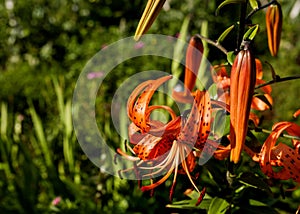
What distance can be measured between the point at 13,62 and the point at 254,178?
9.32 ft

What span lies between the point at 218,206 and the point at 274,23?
36 cm

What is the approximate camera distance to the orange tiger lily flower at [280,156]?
0.82 meters

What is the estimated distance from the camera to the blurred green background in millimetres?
1598

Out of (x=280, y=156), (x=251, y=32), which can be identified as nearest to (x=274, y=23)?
(x=251, y=32)

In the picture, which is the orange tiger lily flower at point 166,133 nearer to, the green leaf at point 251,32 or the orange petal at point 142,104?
the orange petal at point 142,104

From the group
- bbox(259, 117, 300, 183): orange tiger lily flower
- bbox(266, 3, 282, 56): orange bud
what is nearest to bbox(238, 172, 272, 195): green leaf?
bbox(259, 117, 300, 183): orange tiger lily flower

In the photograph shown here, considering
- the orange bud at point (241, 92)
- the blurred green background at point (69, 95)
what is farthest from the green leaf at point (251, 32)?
the blurred green background at point (69, 95)

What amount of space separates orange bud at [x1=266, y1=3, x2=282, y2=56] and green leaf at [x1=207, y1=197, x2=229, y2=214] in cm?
31

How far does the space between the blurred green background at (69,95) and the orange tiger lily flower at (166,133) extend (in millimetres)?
85

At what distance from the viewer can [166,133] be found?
81 centimetres

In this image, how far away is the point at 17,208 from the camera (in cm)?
165

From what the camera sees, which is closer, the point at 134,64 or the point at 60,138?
the point at 60,138

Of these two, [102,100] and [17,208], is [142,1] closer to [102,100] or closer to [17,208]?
[102,100]

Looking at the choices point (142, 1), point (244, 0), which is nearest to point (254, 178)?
point (244, 0)
